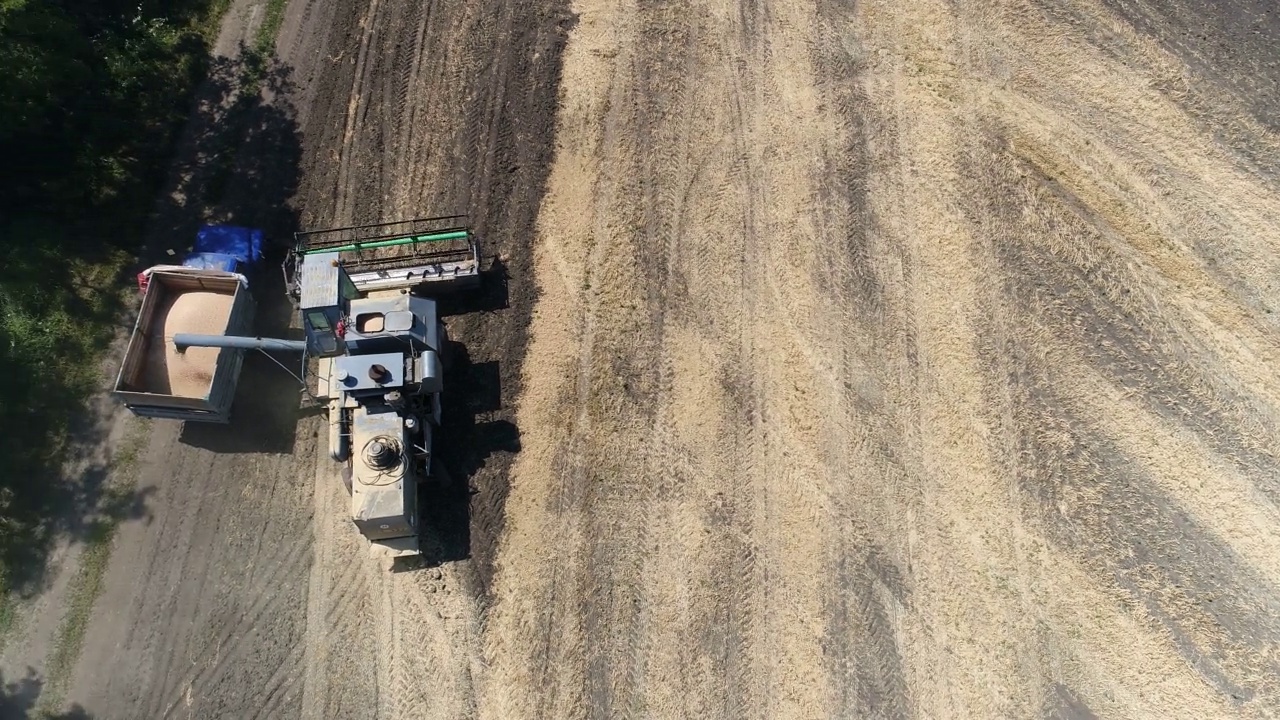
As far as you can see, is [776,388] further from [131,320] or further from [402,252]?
[131,320]

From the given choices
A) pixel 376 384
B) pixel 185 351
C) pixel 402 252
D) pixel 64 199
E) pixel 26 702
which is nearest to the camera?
pixel 26 702

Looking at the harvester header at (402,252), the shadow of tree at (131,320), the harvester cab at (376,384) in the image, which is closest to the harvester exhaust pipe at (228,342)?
the harvester cab at (376,384)

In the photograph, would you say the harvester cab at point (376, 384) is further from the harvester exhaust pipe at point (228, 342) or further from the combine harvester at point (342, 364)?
the harvester exhaust pipe at point (228, 342)

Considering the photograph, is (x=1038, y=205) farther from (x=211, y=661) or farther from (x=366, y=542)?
(x=211, y=661)

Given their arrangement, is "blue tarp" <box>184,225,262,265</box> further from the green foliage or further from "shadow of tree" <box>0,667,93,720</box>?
"shadow of tree" <box>0,667,93,720</box>

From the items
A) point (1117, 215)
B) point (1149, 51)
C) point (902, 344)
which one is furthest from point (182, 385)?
point (1149, 51)

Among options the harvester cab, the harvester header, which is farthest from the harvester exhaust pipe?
the harvester header

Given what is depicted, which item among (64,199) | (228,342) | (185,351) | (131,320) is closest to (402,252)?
(228,342)
